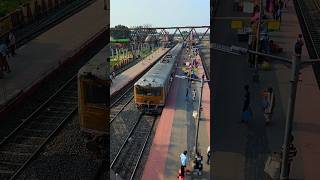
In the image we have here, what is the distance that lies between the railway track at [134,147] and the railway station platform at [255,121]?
3247 mm

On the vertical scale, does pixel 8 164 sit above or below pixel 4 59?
below

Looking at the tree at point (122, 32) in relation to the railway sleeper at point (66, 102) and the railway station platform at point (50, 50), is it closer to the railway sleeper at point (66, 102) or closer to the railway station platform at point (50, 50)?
the railway station platform at point (50, 50)

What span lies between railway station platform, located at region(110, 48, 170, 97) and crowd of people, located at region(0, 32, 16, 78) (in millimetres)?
12038

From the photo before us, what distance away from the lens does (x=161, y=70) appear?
5660 mm

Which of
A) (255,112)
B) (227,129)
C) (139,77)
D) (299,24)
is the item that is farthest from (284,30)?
(139,77)

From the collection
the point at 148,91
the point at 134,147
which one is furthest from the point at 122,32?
the point at 134,147

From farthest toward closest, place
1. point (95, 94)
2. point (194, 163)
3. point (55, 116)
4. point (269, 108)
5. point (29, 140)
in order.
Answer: point (55, 116), point (269, 108), point (29, 140), point (95, 94), point (194, 163)

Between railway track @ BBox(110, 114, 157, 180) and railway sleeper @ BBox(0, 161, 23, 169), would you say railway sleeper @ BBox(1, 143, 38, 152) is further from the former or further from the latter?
railway track @ BBox(110, 114, 157, 180)

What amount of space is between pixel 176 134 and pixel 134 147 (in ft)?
2.04

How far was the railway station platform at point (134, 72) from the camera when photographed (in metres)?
5.68

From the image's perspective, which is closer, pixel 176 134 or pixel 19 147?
pixel 176 134

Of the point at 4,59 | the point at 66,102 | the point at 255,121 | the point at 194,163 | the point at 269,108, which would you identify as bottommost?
the point at 255,121

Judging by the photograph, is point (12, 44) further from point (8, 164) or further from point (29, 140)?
point (8, 164)

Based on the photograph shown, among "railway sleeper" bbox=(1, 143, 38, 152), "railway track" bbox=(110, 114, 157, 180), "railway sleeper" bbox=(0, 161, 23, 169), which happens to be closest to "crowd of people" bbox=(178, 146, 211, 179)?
"railway track" bbox=(110, 114, 157, 180)
